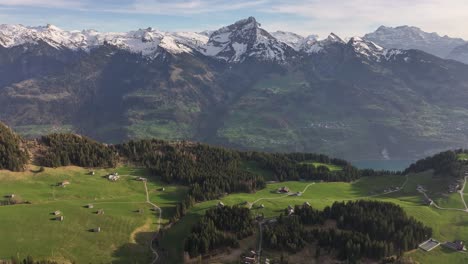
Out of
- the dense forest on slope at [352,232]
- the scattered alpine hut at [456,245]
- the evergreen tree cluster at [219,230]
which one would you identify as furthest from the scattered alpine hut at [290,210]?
the scattered alpine hut at [456,245]

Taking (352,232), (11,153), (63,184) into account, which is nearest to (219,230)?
(352,232)

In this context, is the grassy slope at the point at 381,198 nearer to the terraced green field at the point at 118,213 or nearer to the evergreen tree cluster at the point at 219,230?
the terraced green field at the point at 118,213

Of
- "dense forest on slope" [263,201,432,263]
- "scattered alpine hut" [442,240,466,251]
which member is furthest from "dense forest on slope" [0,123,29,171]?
"scattered alpine hut" [442,240,466,251]

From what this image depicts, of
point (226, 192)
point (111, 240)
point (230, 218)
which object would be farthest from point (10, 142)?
point (230, 218)

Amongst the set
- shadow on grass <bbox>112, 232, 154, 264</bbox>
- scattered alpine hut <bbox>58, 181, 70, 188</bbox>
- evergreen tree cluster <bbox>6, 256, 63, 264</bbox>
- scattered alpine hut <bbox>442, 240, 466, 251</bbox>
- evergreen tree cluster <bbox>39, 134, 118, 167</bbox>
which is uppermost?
evergreen tree cluster <bbox>39, 134, 118, 167</bbox>

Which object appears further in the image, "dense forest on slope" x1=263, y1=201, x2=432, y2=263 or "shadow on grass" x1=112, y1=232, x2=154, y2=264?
"shadow on grass" x1=112, y1=232, x2=154, y2=264

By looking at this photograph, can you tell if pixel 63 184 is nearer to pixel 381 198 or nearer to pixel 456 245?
pixel 381 198

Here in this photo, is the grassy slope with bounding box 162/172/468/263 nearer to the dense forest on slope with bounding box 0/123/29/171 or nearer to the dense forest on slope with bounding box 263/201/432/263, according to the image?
the dense forest on slope with bounding box 263/201/432/263
